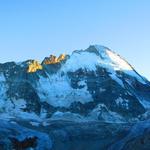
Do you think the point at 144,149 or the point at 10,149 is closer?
the point at 144,149

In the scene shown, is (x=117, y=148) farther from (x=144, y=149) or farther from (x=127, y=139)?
(x=144, y=149)

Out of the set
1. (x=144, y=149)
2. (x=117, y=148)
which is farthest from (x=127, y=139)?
(x=144, y=149)

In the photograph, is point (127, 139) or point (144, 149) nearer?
point (144, 149)

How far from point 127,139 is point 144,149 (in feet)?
92.7

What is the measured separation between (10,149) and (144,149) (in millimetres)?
51982

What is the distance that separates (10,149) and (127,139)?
41645mm

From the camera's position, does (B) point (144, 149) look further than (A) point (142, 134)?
No

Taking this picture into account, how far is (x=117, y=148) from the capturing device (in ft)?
626

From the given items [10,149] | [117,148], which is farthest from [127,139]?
[10,149]

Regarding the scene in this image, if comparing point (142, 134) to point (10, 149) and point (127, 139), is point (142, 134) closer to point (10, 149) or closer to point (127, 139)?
point (127, 139)

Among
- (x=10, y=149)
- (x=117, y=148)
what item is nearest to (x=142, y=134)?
(x=117, y=148)

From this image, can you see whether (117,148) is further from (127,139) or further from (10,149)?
(10,149)

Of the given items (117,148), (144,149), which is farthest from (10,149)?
(144,149)
